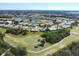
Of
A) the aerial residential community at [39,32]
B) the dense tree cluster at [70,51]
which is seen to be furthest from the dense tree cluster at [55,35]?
the dense tree cluster at [70,51]

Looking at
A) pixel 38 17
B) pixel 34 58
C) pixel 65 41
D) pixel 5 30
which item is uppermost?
pixel 38 17

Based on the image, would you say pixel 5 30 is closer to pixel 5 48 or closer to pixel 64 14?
pixel 5 48

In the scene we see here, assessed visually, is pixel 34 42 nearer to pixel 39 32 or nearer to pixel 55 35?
pixel 39 32

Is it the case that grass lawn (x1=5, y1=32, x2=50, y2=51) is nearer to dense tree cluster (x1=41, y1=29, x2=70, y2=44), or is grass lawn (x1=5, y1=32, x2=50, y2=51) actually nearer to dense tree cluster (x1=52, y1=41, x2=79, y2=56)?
dense tree cluster (x1=41, y1=29, x2=70, y2=44)

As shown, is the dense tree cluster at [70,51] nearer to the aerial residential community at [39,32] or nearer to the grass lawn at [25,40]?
the aerial residential community at [39,32]

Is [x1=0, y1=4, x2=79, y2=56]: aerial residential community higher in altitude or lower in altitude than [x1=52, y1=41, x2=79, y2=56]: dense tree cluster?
higher

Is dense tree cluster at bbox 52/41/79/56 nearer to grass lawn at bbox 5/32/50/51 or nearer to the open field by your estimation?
the open field

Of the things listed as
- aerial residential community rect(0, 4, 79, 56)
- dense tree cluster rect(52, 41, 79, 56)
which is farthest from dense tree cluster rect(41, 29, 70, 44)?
dense tree cluster rect(52, 41, 79, 56)

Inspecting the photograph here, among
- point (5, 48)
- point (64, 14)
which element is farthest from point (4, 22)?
point (64, 14)
